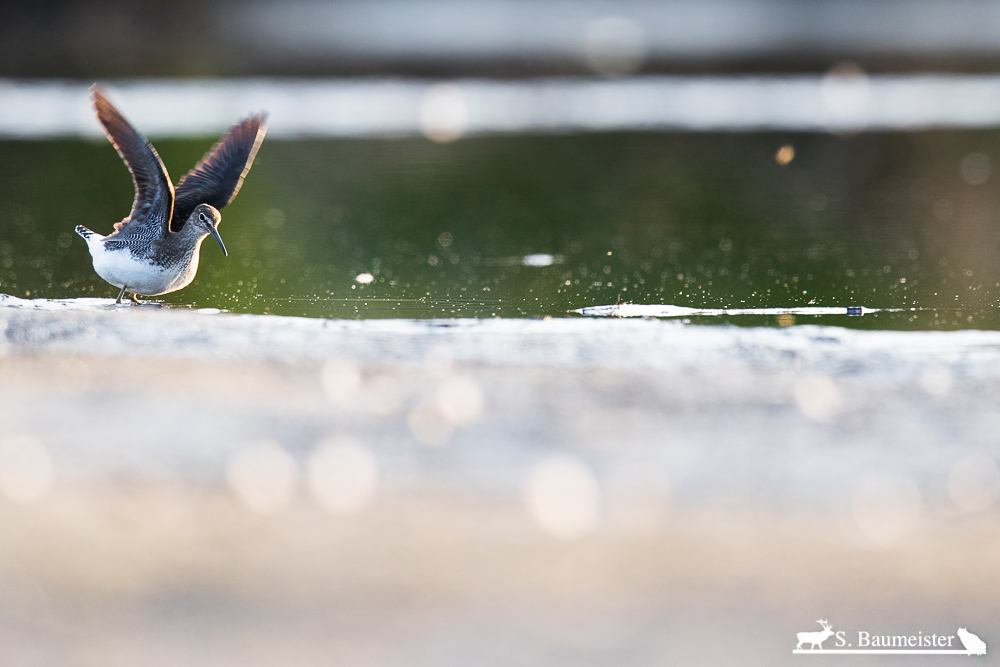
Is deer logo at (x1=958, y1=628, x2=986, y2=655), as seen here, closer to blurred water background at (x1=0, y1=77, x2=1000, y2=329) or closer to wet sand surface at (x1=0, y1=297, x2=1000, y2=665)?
wet sand surface at (x1=0, y1=297, x2=1000, y2=665)

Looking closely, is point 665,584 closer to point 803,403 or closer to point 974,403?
point 803,403

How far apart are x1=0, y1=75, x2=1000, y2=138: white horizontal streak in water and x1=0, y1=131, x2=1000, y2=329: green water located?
1.89 meters

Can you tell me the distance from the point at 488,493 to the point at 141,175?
3977 millimetres

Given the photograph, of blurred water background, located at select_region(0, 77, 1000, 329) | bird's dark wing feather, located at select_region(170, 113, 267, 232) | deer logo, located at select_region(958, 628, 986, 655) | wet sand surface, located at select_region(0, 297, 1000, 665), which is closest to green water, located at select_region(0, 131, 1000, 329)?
blurred water background, located at select_region(0, 77, 1000, 329)

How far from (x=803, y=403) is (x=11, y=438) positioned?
3.59 meters

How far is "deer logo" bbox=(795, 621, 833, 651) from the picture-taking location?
12.5 feet

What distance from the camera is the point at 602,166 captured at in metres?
16.6

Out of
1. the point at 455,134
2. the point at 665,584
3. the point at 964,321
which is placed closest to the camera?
the point at 665,584

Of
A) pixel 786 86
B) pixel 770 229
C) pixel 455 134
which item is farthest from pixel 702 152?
pixel 786 86

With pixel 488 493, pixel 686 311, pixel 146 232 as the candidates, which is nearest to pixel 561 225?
pixel 686 311

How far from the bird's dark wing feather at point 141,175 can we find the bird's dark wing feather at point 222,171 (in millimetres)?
613

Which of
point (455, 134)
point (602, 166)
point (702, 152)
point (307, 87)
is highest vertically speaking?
point (307, 87)

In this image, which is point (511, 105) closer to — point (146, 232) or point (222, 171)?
point (222, 171)

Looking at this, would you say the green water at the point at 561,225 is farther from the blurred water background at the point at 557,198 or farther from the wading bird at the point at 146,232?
the wading bird at the point at 146,232
